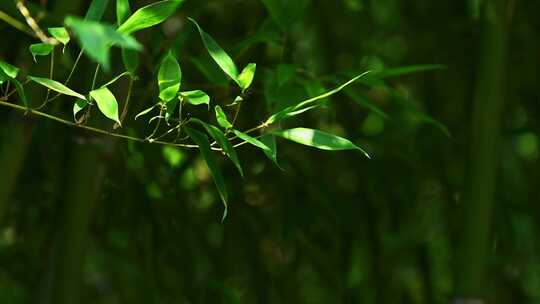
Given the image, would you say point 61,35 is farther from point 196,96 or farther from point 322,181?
point 322,181

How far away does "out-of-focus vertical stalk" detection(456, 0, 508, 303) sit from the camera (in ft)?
3.50

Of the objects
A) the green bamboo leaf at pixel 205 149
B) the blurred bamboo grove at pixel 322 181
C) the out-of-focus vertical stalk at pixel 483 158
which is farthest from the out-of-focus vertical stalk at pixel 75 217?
the out-of-focus vertical stalk at pixel 483 158

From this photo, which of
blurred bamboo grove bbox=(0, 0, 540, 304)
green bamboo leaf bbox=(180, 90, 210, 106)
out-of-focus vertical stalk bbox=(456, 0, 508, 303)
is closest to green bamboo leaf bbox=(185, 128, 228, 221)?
green bamboo leaf bbox=(180, 90, 210, 106)

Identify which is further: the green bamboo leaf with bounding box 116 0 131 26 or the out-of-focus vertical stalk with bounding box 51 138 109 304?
the out-of-focus vertical stalk with bounding box 51 138 109 304

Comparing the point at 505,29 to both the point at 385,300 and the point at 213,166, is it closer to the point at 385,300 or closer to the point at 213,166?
the point at 385,300

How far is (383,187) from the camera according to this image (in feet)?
4.25

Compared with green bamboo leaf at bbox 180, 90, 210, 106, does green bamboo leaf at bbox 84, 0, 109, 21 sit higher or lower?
higher

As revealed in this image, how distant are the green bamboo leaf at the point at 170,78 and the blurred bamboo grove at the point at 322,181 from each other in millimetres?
363

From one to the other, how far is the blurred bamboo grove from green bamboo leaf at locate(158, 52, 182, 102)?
36 centimetres

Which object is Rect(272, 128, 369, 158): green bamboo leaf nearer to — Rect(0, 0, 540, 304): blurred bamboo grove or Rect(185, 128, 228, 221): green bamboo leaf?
Rect(185, 128, 228, 221): green bamboo leaf

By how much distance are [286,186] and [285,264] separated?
155 millimetres

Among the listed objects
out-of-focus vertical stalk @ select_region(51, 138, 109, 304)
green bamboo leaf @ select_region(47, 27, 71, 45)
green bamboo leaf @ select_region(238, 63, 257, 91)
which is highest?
green bamboo leaf @ select_region(47, 27, 71, 45)

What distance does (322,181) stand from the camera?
128 cm

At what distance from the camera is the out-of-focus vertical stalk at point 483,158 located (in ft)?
3.50
